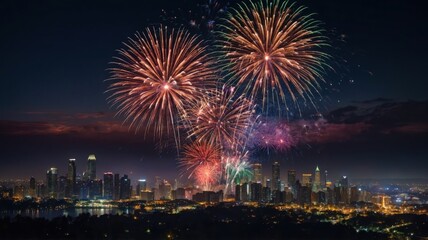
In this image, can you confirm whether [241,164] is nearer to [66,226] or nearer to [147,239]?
[147,239]

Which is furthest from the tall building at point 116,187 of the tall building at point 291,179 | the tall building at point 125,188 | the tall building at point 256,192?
the tall building at point 256,192

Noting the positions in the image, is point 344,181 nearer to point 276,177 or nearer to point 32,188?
point 276,177

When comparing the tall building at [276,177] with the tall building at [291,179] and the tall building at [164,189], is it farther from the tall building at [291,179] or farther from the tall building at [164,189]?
the tall building at [164,189]

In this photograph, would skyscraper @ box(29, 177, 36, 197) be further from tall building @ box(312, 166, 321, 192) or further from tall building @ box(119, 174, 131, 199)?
tall building @ box(312, 166, 321, 192)

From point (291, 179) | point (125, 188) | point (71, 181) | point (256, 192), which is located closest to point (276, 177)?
point (291, 179)

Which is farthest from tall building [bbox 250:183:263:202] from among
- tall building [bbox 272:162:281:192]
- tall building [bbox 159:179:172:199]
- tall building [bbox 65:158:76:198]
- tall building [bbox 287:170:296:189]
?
tall building [bbox 65:158:76:198]

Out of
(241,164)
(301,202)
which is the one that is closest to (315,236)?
(241,164)
